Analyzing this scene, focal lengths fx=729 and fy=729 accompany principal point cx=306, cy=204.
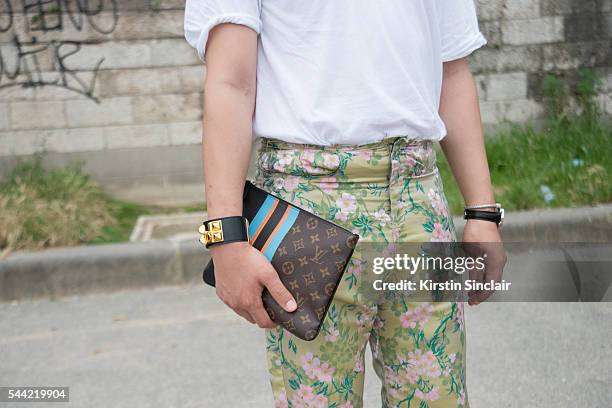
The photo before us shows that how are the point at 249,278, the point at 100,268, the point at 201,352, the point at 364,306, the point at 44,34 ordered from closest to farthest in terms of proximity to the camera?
the point at 249,278, the point at 364,306, the point at 201,352, the point at 100,268, the point at 44,34

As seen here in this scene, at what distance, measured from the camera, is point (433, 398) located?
143 cm

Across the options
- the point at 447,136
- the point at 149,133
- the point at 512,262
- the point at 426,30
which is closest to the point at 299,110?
the point at 426,30

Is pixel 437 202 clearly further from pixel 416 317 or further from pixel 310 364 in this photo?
pixel 310 364

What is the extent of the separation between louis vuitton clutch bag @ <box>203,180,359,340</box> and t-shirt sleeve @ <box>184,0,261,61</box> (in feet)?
1.08

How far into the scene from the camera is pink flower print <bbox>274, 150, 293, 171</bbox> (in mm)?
1378

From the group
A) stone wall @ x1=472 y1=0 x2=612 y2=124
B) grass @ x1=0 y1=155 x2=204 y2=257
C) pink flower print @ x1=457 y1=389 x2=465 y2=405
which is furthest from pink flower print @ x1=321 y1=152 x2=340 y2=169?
stone wall @ x1=472 y1=0 x2=612 y2=124

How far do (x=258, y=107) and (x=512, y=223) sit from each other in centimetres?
332

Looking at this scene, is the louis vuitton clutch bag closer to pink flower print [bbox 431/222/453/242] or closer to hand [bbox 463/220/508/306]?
pink flower print [bbox 431/222/453/242]

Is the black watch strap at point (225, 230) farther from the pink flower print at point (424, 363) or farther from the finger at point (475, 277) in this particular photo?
the finger at point (475, 277)

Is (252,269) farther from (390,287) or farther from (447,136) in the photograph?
(447,136)

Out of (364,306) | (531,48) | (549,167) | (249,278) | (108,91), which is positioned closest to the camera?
(249,278)

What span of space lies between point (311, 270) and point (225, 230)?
0.17m

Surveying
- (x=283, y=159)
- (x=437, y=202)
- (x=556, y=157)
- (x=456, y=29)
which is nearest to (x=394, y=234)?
(x=437, y=202)

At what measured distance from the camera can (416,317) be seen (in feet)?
4.64
